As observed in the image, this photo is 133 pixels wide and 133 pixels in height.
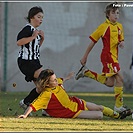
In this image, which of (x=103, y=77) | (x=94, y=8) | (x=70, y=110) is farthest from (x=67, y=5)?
(x=70, y=110)

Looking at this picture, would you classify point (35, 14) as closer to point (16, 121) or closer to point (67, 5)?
point (16, 121)

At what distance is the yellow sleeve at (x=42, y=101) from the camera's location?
6.68 m

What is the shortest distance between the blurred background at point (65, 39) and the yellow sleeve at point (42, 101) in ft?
24.9

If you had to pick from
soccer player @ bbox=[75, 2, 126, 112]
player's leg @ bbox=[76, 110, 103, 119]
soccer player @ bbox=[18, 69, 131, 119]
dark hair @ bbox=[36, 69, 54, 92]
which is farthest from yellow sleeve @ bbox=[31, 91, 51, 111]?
soccer player @ bbox=[75, 2, 126, 112]

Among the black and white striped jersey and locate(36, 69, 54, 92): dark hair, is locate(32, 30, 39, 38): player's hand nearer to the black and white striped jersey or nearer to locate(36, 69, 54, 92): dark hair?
the black and white striped jersey

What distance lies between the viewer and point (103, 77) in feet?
27.3

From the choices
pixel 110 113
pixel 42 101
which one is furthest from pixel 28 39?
pixel 110 113

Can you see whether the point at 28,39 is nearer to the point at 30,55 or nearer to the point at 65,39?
the point at 30,55

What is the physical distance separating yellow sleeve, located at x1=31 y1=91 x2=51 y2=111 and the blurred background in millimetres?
Result: 7576

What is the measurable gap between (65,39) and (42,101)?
8.22 m

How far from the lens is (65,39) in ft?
49.0

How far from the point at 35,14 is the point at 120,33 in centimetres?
124

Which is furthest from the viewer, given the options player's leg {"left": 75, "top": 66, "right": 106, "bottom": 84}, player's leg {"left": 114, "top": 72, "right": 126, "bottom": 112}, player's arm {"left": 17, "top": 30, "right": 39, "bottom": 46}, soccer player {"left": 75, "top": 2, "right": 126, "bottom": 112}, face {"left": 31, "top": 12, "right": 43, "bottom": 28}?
player's leg {"left": 75, "top": 66, "right": 106, "bottom": 84}

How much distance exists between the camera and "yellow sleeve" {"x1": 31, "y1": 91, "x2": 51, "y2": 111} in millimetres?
6680
